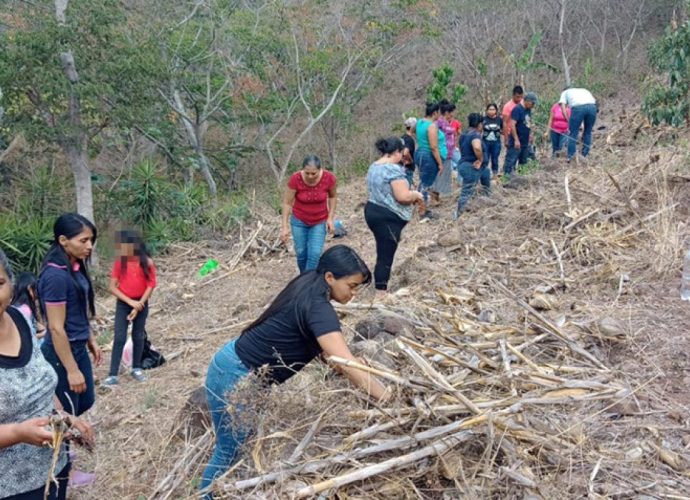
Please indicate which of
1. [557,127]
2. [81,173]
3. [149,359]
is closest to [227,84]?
[81,173]

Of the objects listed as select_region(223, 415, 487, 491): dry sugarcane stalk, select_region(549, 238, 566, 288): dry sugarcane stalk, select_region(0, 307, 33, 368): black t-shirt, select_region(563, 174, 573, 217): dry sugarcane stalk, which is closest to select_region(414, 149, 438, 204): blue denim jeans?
select_region(563, 174, 573, 217): dry sugarcane stalk

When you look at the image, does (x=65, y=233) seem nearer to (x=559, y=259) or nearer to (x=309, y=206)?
(x=309, y=206)

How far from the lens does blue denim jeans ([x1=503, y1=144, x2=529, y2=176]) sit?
30.9 feet

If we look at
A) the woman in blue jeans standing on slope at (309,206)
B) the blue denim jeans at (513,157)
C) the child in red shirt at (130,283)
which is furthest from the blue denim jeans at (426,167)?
the child in red shirt at (130,283)

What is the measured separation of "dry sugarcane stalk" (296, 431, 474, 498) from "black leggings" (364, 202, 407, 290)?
2728mm

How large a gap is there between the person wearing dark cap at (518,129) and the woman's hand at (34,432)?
26.6ft

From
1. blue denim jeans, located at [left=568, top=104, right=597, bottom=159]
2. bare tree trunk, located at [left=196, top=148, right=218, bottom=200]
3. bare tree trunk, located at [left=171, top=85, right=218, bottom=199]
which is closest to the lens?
blue denim jeans, located at [left=568, top=104, right=597, bottom=159]

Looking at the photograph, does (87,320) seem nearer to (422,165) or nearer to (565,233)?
(565,233)

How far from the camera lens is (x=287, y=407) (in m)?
2.77

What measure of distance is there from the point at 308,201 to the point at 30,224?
6.55 m

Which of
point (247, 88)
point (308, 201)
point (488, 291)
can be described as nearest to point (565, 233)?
point (488, 291)

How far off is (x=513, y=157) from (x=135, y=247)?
647 centimetres

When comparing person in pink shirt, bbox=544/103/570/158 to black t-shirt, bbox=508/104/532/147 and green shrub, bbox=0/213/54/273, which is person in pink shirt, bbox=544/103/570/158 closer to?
black t-shirt, bbox=508/104/532/147

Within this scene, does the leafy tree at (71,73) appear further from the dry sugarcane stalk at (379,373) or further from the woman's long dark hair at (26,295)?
the dry sugarcane stalk at (379,373)
